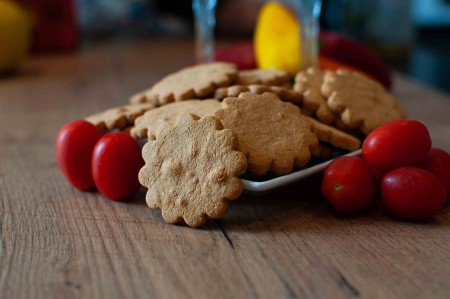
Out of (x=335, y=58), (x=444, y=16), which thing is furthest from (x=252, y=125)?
(x=444, y=16)

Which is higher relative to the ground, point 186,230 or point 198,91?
point 198,91

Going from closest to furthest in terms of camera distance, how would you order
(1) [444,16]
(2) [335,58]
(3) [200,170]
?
(3) [200,170]
(2) [335,58]
(1) [444,16]

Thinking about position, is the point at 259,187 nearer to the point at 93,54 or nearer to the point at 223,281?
the point at 223,281

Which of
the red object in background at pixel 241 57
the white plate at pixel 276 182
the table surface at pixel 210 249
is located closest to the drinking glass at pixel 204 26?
the red object in background at pixel 241 57

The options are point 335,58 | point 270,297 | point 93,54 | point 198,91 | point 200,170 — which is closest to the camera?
point 270,297

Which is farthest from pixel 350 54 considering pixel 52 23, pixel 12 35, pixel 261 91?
pixel 52 23

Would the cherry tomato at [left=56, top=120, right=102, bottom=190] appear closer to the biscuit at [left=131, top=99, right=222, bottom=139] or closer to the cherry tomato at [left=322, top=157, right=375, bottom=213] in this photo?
the biscuit at [left=131, top=99, right=222, bottom=139]
